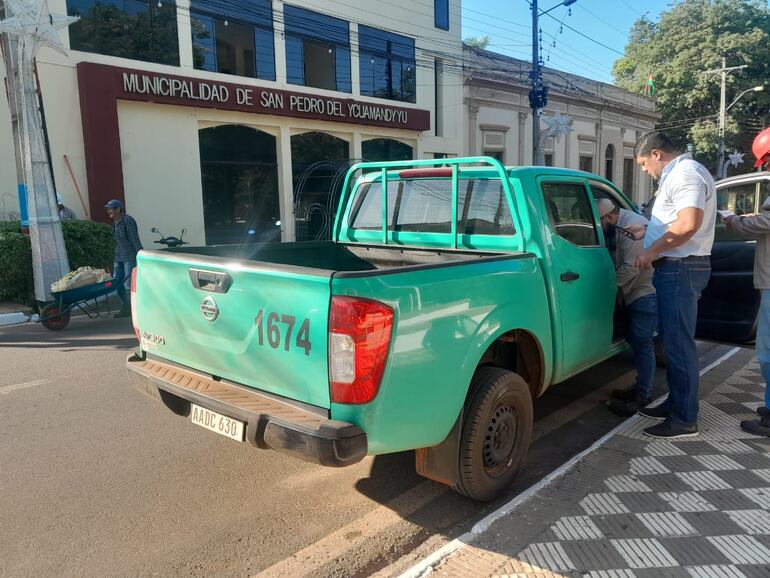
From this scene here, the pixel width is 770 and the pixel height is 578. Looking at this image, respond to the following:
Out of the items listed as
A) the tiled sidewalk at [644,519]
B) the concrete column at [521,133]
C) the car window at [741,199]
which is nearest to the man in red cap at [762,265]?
the tiled sidewalk at [644,519]

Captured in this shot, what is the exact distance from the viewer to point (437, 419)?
2766mm

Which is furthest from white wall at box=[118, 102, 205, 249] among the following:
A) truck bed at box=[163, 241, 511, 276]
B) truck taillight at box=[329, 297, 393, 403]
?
truck taillight at box=[329, 297, 393, 403]

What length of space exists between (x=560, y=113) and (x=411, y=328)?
25561 millimetres

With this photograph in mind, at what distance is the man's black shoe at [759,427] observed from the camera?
13.0 feet

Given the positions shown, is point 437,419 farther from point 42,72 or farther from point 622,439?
point 42,72

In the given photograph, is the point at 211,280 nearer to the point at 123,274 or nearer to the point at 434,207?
the point at 434,207

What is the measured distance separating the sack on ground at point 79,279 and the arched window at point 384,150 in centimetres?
1137

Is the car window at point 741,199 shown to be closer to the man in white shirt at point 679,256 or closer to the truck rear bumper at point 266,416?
the man in white shirt at point 679,256

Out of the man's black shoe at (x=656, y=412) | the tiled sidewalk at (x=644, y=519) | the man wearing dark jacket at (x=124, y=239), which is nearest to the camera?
the tiled sidewalk at (x=644, y=519)

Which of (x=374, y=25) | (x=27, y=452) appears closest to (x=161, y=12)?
(x=374, y=25)

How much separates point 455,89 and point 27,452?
19164 mm

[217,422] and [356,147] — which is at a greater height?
[356,147]

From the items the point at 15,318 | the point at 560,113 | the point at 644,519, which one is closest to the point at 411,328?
the point at 644,519

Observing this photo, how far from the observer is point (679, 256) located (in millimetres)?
3834
